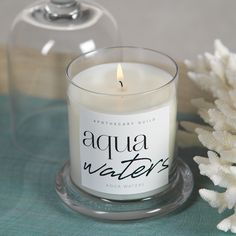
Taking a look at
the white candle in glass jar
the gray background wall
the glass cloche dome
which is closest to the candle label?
the white candle in glass jar

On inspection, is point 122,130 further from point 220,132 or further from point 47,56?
point 47,56

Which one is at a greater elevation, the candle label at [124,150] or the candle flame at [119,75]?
the candle flame at [119,75]

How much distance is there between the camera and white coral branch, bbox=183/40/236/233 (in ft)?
1.60

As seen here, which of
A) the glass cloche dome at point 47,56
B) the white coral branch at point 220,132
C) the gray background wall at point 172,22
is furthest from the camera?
the gray background wall at point 172,22

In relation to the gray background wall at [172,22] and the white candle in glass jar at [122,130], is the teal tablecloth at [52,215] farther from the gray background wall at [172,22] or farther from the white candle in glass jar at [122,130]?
the gray background wall at [172,22]

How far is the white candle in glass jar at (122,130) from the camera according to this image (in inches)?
19.3

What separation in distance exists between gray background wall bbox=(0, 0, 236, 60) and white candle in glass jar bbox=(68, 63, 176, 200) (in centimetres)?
64

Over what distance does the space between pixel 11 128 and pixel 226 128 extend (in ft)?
0.79

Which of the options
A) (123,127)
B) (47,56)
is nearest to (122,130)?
(123,127)

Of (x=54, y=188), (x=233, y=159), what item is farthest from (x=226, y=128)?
(x=54, y=188)

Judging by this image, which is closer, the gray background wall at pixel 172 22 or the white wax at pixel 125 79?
the white wax at pixel 125 79

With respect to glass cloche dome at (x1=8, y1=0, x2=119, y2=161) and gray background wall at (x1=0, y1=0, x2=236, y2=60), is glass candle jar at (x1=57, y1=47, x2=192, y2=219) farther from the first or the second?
gray background wall at (x1=0, y1=0, x2=236, y2=60)

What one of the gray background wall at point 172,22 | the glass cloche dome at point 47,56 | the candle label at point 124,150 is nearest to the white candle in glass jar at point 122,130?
the candle label at point 124,150

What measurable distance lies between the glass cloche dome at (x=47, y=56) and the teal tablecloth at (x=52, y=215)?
61 mm
